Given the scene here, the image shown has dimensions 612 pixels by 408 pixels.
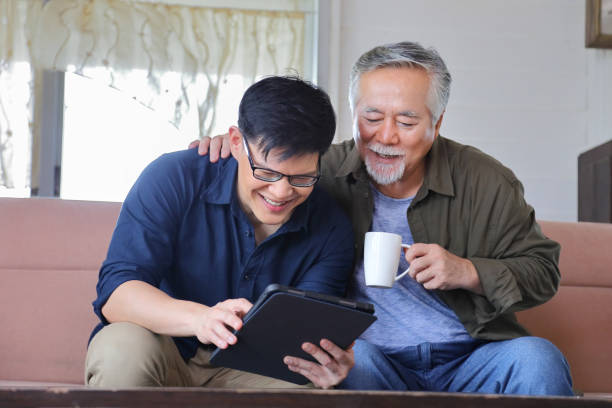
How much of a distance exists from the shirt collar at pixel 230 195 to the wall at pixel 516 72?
7.10 ft

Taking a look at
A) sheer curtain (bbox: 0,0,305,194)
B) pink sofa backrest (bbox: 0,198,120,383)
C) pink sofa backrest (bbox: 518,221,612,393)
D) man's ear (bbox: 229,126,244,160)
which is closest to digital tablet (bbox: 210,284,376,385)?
man's ear (bbox: 229,126,244,160)

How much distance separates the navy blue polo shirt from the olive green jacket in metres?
0.17

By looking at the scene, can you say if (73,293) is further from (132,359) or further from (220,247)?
(132,359)

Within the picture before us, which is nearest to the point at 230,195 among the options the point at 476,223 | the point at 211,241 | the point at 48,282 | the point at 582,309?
the point at 211,241

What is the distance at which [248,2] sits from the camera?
12.3 feet

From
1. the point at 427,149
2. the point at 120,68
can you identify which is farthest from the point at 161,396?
the point at 120,68

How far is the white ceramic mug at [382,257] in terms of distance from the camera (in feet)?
4.80

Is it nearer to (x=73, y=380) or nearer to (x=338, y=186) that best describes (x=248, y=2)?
(x=338, y=186)

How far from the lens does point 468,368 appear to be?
1.59 m

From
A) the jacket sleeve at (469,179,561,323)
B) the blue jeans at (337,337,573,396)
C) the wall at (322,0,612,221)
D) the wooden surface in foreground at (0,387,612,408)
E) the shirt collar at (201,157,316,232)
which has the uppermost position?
the wall at (322,0,612,221)

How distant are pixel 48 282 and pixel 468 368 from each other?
117 centimetres

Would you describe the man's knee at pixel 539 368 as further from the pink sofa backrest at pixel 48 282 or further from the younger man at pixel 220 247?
the pink sofa backrest at pixel 48 282

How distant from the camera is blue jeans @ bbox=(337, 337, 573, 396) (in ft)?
4.62

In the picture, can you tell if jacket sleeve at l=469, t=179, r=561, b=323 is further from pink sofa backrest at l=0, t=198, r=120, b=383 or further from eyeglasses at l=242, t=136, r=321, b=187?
pink sofa backrest at l=0, t=198, r=120, b=383
